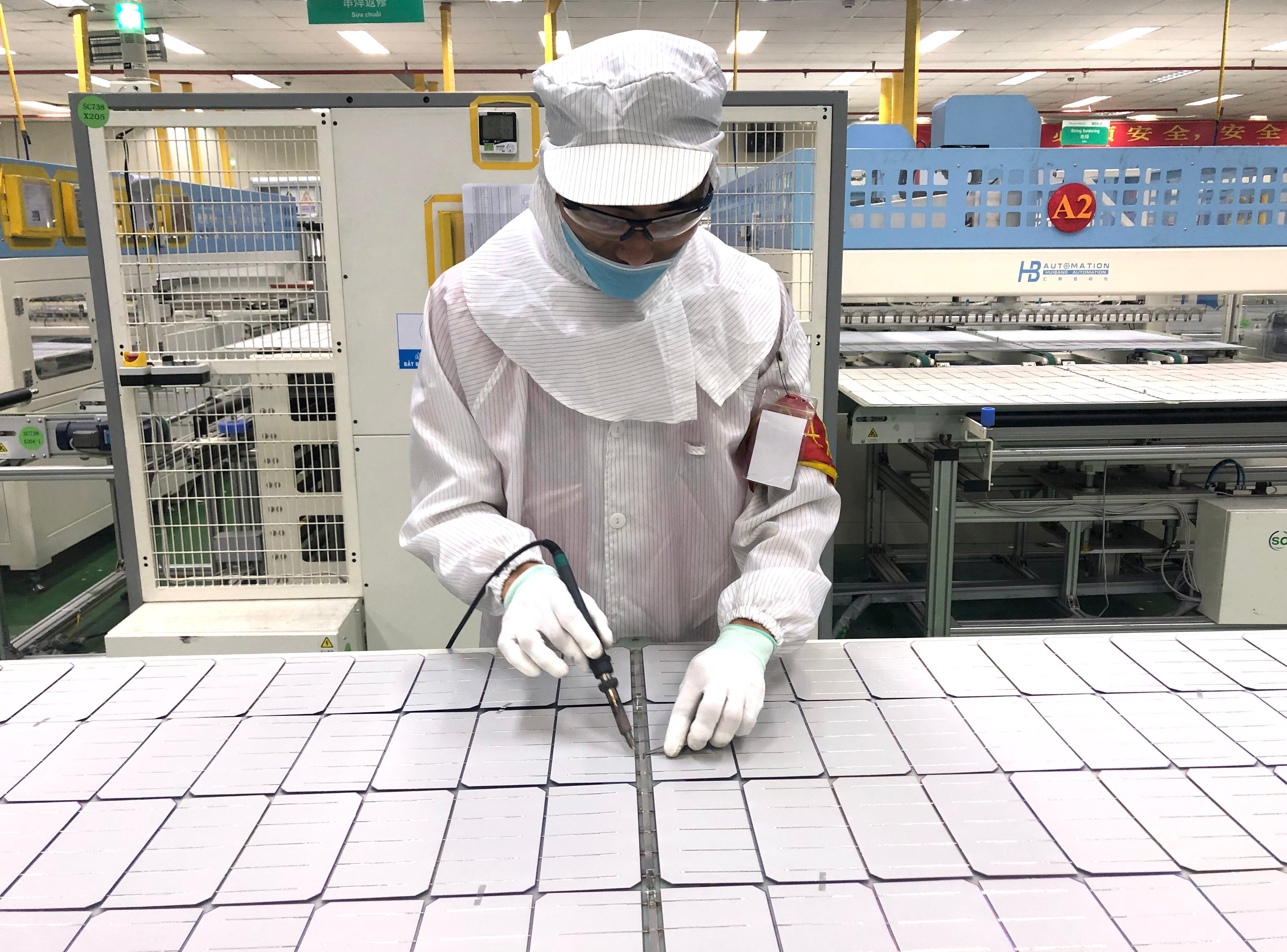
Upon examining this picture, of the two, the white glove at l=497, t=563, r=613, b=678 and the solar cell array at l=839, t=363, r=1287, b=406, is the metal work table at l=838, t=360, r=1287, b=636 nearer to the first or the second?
the solar cell array at l=839, t=363, r=1287, b=406

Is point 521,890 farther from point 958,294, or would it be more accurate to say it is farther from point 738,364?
point 958,294

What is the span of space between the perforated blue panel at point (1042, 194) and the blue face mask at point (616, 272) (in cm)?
221

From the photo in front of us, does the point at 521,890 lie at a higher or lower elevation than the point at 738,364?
lower

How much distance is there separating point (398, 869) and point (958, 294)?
9.84 feet

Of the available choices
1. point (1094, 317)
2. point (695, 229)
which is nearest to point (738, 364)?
point (695, 229)

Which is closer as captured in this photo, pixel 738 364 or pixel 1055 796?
pixel 1055 796

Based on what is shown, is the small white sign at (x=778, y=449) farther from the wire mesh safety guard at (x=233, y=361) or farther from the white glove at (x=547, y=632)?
the wire mesh safety guard at (x=233, y=361)

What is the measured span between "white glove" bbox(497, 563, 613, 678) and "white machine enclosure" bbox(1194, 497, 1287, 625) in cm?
303

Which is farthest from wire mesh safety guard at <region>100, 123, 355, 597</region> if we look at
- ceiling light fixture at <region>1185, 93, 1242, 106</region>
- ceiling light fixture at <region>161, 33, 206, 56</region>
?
ceiling light fixture at <region>1185, 93, 1242, 106</region>

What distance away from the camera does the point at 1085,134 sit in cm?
373

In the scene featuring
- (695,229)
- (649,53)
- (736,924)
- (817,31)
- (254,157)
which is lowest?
(736,924)

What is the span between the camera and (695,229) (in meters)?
1.15

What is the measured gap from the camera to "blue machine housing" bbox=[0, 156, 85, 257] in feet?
12.8

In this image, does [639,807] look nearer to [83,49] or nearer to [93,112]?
[93,112]
